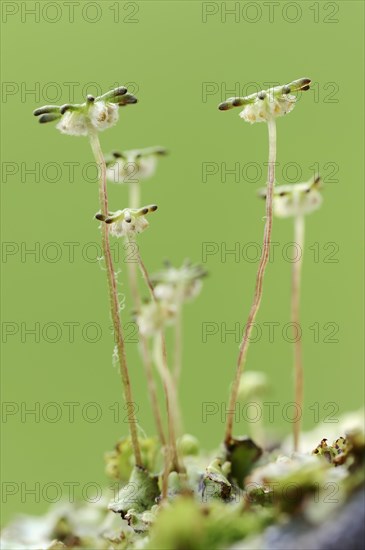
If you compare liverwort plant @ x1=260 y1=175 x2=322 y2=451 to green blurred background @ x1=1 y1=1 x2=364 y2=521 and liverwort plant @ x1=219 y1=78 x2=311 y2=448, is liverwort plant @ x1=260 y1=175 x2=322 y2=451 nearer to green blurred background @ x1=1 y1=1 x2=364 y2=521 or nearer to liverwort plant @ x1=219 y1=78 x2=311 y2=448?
liverwort plant @ x1=219 y1=78 x2=311 y2=448

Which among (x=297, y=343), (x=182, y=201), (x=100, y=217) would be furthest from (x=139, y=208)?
(x=182, y=201)

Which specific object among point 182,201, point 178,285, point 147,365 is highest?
point 182,201

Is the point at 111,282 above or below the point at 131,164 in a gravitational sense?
below

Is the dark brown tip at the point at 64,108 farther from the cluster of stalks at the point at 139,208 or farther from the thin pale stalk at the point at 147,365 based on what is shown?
the thin pale stalk at the point at 147,365

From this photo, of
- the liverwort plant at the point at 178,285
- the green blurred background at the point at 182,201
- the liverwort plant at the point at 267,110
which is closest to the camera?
the liverwort plant at the point at 267,110

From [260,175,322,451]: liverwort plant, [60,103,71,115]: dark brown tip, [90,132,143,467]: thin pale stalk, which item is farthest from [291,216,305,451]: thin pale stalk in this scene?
[60,103,71,115]: dark brown tip

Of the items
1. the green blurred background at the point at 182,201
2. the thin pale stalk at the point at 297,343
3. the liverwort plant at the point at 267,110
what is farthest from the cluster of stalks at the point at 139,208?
the green blurred background at the point at 182,201

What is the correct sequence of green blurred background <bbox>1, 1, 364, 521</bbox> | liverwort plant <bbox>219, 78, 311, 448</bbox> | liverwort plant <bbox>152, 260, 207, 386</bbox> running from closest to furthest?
liverwort plant <bbox>219, 78, 311, 448</bbox> < liverwort plant <bbox>152, 260, 207, 386</bbox> < green blurred background <bbox>1, 1, 364, 521</bbox>

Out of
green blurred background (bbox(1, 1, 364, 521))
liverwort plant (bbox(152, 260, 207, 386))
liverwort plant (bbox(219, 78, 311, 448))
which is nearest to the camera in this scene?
liverwort plant (bbox(219, 78, 311, 448))

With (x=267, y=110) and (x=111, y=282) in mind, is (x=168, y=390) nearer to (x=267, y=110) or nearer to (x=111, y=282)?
(x=111, y=282)

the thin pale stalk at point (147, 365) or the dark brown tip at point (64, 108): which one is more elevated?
the dark brown tip at point (64, 108)
